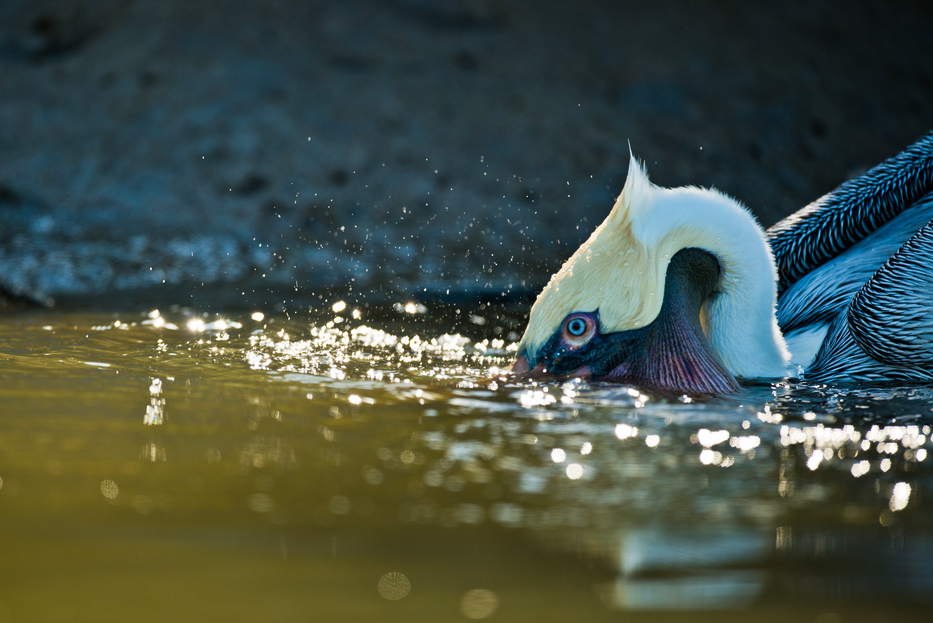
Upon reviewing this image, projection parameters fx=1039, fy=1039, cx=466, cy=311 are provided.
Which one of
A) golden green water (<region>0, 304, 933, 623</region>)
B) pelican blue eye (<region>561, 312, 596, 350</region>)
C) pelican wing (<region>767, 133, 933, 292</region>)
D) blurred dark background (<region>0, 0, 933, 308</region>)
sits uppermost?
blurred dark background (<region>0, 0, 933, 308</region>)

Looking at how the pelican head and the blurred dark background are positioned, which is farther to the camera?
the blurred dark background

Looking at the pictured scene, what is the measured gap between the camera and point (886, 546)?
1.52m

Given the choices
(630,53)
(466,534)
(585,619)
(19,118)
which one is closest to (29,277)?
(19,118)

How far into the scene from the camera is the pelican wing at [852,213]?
3551mm

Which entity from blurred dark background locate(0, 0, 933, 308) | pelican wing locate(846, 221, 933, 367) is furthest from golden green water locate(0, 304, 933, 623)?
blurred dark background locate(0, 0, 933, 308)

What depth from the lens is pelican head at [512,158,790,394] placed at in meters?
2.73

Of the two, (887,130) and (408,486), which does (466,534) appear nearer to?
(408,486)

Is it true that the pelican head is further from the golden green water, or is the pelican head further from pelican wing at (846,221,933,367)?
pelican wing at (846,221,933,367)

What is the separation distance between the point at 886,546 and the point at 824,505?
20 centimetres

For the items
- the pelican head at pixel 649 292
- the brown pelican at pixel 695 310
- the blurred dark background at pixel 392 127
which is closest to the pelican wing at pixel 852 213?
the brown pelican at pixel 695 310

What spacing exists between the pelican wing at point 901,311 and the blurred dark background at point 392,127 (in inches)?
92.6

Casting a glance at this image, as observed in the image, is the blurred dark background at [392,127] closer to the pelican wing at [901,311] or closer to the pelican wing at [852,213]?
the pelican wing at [852,213]

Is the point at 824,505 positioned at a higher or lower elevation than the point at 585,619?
higher

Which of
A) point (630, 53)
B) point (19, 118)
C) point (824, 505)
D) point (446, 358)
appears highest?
point (630, 53)
